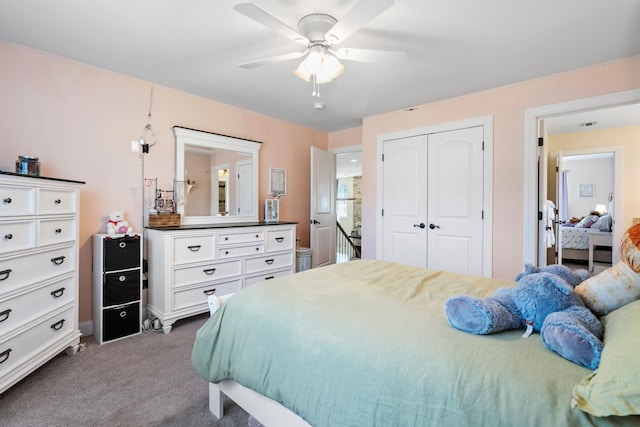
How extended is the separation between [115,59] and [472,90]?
3.40 m

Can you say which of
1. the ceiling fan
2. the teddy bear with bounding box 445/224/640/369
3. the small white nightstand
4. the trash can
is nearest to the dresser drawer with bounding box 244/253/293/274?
the trash can

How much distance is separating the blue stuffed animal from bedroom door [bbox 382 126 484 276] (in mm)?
2288

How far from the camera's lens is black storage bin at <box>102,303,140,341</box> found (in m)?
2.42

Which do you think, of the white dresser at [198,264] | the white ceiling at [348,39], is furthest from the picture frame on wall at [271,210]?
the white ceiling at [348,39]

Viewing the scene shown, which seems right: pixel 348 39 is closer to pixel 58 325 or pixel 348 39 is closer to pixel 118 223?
pixel 118 223

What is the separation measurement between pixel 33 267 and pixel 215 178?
6.06 ft

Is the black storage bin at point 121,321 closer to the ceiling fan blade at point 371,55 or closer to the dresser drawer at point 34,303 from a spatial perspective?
the dresser drawer at point 34,303

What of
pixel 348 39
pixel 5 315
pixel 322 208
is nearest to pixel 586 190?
pixel 322 208

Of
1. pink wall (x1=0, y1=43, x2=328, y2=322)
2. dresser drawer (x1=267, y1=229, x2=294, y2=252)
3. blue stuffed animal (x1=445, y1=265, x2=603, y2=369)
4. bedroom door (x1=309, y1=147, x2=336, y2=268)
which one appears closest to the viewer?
blue stuffed animal (x1=445, y1=265, x2=603, y2=369)

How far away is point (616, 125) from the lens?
459cm

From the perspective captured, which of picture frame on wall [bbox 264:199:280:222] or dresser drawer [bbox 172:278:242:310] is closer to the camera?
dresser drawer [bbox 172:278:242:310]

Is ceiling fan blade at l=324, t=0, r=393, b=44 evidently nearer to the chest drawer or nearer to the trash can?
the chest drawer

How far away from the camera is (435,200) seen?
3.48m

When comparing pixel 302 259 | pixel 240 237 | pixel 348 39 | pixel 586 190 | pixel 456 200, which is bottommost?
pixel 302 259
